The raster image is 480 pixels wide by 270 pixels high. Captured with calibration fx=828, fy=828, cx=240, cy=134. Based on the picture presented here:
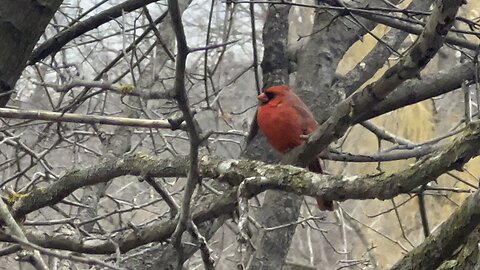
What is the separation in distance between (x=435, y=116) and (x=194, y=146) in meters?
7.46

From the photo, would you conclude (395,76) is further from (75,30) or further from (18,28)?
(75,30)

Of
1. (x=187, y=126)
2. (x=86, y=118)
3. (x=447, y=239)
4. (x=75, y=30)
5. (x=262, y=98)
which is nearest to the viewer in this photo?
(x=187, y=126)

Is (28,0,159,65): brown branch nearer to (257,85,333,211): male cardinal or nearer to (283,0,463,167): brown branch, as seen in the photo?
(283,0,463,167): brown branch

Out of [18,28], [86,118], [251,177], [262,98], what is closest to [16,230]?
[86,118]

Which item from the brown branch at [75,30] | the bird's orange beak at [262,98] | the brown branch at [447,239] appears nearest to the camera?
the brown branch at [447,239]

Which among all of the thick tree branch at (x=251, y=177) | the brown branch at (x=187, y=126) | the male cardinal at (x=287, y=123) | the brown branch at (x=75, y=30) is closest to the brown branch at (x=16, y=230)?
the brown branch at (x=187, y=126)

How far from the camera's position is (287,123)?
3.76m

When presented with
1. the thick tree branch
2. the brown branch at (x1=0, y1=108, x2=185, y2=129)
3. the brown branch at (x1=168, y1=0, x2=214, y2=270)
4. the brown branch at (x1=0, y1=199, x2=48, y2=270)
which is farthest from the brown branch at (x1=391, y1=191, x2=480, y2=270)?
the brown branch at (x1=0, y1=199, x2=48, y2=270)

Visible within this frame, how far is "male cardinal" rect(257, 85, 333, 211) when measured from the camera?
12.1ft

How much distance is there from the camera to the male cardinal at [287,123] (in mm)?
3697

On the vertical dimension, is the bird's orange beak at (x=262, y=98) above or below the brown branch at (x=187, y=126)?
above

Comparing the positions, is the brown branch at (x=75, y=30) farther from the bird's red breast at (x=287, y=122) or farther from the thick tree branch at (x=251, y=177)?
the bird's red breast at (x=287, y=122)

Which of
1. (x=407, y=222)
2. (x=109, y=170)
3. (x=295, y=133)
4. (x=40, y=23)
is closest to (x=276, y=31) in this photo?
(x=295, y=133)

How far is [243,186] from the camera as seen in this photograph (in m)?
1.68
